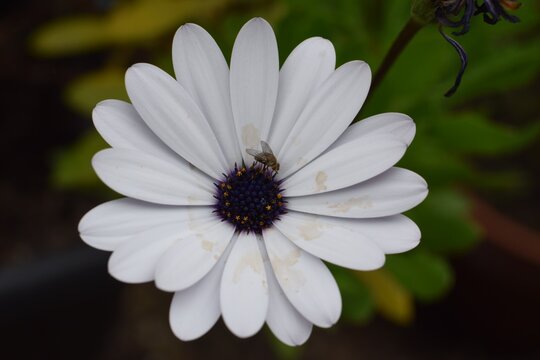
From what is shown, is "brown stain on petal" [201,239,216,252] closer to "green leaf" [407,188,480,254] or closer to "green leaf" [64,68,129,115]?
"green leaf" [407,188,480,254]

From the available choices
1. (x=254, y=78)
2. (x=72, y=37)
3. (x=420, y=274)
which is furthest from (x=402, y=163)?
(x=72, y=37)

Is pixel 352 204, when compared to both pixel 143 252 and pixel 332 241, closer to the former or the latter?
pixel 332 241

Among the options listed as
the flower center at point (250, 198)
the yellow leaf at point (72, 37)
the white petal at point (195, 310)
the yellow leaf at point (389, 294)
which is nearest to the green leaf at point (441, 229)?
the yellow leaf at point (389, 294)

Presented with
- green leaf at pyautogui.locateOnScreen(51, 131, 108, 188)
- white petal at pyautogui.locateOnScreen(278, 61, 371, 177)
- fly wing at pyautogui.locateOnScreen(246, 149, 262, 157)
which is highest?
white petal at pyautogui.locateOnScreen(278, 61, 371, 177)

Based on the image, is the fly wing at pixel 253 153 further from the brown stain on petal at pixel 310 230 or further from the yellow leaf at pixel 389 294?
the yellow leaf at pixel 389 294

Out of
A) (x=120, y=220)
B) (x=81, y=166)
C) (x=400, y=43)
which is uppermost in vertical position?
(x=400, y=43)

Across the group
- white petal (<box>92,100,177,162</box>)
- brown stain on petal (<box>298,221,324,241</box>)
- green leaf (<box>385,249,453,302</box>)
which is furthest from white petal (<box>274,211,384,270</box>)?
green leaf (<box>385,249,453,302</box>)

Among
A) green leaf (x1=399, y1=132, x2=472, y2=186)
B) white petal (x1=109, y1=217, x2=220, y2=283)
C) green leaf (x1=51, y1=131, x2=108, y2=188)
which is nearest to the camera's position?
white petal (x1=109, y1=217, x2=220, y2=283)

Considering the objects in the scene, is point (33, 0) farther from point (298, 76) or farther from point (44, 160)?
point (298, 76)
